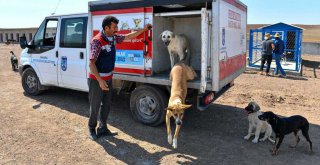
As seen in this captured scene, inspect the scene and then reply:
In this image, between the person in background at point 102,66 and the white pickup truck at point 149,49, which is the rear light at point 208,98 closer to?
the white pickup truck at point 149,49

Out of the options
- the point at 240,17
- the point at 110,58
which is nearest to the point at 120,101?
the point at 110,58

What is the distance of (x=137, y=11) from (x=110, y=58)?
105cm

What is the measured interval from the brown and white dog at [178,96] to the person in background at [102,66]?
97 centimetres

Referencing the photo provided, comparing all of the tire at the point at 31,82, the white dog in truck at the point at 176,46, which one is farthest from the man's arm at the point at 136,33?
the tire at the point at 31,82

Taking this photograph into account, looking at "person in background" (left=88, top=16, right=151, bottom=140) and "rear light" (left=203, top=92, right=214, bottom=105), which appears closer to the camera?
"person in background" (left=88, top=16, right=151, bottom=140)

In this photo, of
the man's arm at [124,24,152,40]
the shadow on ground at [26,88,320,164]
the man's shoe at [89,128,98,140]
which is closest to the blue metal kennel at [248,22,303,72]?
the shadow on ground at [26,88,320,164]

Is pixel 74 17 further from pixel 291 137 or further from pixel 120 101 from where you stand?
pixel 291 137

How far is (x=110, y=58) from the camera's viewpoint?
4.75 meters

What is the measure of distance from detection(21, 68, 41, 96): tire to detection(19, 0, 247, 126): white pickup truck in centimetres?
18

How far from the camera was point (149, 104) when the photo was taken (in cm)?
549

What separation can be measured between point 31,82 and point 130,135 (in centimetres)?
388

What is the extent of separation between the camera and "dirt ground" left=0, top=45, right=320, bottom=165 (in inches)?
169

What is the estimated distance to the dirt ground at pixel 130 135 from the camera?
4.30 m

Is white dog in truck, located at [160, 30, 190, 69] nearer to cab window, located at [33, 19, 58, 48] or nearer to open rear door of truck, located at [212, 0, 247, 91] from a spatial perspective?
open rear door of truck, located at [212, 0, 247, 91]
